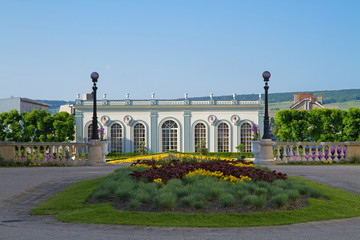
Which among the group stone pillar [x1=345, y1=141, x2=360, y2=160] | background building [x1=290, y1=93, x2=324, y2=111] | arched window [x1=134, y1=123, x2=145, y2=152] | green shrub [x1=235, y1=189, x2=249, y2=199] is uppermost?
background building [x1=290, y1=93, x2=324, y2=111]

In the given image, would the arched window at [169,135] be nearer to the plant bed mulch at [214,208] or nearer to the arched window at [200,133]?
the arched window at [200,133]

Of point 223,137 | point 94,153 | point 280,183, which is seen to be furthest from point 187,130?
point 280,183

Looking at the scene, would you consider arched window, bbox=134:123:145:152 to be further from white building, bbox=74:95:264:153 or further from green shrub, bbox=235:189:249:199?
green shrub, bbox=235:189:249:199

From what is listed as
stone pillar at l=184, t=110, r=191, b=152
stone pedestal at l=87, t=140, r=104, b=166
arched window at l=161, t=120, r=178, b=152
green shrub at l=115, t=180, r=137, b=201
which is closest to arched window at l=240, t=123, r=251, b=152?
stone pillar at l=184, t=110, r=191, b=152

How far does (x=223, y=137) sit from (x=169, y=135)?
5.90 m

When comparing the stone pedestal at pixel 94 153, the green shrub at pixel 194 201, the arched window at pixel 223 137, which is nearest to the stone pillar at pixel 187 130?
the arched window at pixel 223 137

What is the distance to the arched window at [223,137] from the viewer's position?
43031mm

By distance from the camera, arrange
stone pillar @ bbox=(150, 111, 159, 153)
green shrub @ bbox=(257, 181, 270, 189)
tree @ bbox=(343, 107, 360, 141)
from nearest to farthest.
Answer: green shrub @ bbox=(257, 181, 270, 189) → tree @ bbox=(343, 107, 360, 141) → stone pillar @ bbox=(150, 111, 159, 153)

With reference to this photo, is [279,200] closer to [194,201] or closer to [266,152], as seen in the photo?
[194,201]

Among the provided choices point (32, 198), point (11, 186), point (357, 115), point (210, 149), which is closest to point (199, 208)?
point (32, 198)

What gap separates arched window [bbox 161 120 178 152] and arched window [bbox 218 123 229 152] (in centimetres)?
476

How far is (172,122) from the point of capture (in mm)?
43812

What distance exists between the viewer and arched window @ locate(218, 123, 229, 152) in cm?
4303

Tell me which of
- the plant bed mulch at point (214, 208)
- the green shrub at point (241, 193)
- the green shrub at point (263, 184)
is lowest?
the plant bed mulch at point (214, 208)
